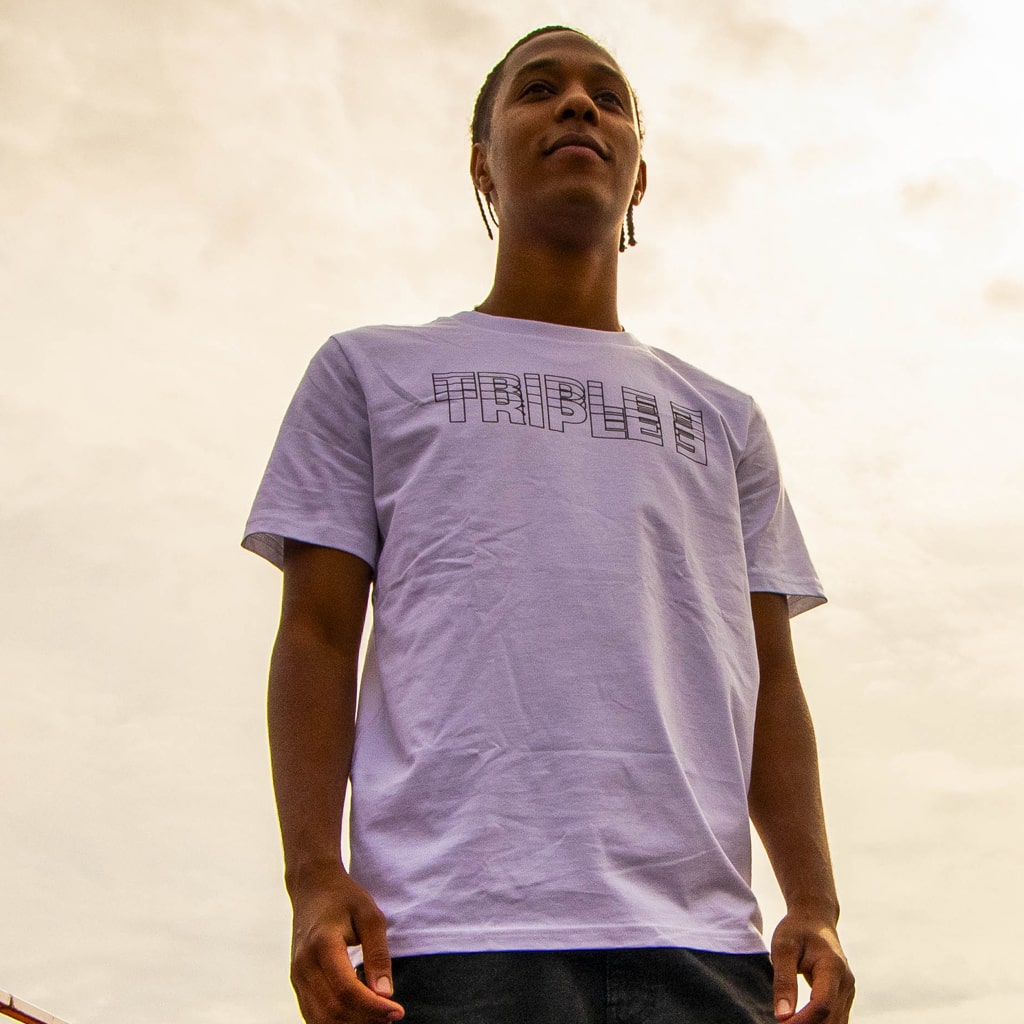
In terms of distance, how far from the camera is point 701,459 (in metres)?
2.70

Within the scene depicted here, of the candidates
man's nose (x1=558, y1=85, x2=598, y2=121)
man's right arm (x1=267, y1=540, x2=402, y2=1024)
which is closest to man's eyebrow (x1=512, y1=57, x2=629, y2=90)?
man's nose (x1=558, y1=85, x2=598, y2=121)

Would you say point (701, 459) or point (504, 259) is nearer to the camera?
point (701, 459)

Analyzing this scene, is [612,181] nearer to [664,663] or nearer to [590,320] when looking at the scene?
[590,320]

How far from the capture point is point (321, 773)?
223 centimetres

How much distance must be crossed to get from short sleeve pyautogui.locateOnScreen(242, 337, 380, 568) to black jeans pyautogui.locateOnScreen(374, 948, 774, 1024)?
78 centimetres

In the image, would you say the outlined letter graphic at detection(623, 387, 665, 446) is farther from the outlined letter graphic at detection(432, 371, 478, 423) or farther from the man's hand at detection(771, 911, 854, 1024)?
the man's hand at detection(771, 911, 854, 1024)

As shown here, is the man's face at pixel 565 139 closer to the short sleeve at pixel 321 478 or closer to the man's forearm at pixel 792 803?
the short sleeve at pixel 321 478

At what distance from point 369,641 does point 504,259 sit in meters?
1.02

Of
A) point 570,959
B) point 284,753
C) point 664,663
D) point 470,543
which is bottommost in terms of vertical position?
point 570,959

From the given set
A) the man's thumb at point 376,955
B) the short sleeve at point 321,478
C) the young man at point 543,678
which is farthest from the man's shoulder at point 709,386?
the man's thumb at point 376,955

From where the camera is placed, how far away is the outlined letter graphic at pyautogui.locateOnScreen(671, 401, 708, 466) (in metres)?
2.69

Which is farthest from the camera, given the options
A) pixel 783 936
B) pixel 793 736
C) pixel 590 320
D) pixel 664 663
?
pixel 590 320

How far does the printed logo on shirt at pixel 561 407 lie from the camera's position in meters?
2.56

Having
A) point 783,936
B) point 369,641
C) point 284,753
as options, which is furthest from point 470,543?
point 783,936
